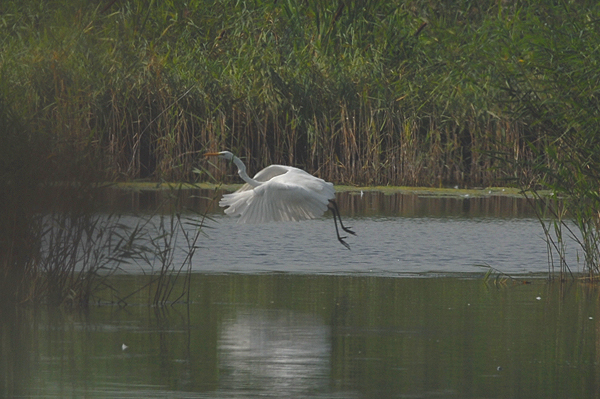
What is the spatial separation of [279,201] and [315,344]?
131 inches

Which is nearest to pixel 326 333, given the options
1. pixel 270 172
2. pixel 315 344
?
pixel 315 344

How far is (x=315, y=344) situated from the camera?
7.16 metres

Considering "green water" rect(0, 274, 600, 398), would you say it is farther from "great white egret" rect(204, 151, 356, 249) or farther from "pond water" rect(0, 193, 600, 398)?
"great white egret" rect(204, 151, 356, 249)

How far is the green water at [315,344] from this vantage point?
19.4 ft

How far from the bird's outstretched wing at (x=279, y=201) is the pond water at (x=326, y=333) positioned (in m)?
0.58

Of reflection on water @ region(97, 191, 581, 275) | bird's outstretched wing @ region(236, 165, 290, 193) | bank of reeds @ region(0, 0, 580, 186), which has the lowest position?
reflection on water @ region(97, 191, 581, 275)

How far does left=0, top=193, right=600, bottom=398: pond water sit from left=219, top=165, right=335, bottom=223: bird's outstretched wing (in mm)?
580

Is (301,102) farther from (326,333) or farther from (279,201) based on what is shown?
(326,333)

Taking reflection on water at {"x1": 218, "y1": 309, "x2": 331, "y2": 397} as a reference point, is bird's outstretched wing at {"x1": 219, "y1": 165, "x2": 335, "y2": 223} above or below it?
above

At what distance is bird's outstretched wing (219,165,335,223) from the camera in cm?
1027

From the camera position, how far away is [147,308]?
8.62 m

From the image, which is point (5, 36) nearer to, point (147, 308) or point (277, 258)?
point (277, 258)

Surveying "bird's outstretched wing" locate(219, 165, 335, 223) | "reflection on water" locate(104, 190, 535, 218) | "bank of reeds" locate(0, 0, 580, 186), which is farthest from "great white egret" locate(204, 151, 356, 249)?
"bank of reeds" locate(0, 0, 580, 186)

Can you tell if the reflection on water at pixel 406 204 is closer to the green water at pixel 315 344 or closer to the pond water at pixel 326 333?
the pond water at pixel 326 333
